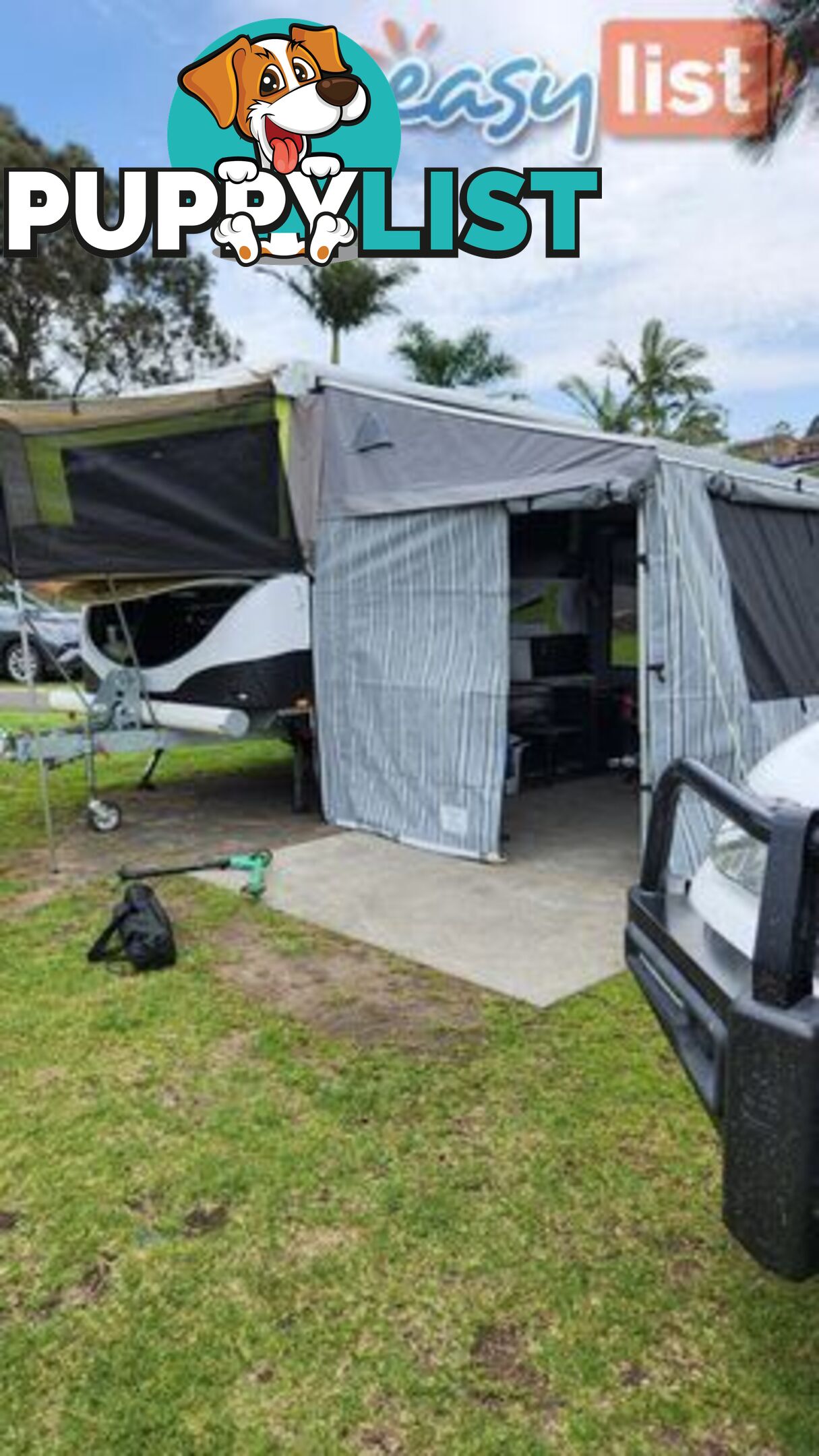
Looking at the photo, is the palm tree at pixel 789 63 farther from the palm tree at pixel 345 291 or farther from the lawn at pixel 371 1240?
the lawn at pixel 371 1240

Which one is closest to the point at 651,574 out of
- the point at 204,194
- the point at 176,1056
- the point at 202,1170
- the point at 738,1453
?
the point at 176,1056

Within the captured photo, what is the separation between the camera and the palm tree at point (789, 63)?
12.8m

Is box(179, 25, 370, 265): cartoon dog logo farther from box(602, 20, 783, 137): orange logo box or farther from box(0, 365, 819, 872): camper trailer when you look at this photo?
box(0, 365, 819, 872): camper trailer

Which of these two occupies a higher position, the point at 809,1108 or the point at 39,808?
the point at 809,1108

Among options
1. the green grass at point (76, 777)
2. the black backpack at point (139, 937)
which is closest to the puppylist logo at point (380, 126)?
the green grass at point (76, 777)

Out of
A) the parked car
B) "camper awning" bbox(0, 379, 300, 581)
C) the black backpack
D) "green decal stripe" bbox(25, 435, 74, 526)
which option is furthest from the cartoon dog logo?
the black backpack

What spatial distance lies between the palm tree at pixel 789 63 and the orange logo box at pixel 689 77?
6 cm

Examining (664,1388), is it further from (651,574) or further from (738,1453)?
(651,574)

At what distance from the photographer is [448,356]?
21859 millimetres

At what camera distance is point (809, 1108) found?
4.99 ft

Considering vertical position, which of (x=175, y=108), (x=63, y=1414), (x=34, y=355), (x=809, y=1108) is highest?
(x=34, y=355)

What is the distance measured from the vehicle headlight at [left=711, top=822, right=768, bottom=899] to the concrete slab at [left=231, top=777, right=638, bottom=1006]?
1.77m

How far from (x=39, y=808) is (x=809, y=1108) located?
694 centimetres

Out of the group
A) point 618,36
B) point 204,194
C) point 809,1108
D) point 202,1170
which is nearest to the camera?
point 809,1108
